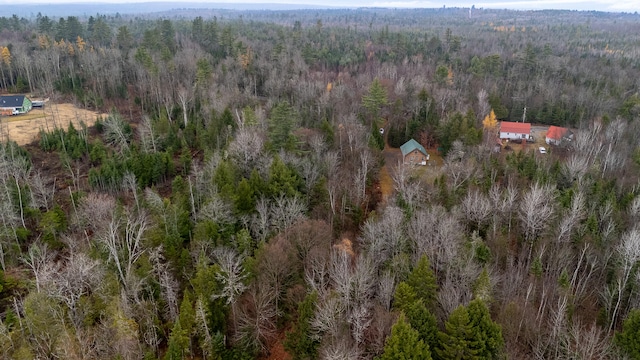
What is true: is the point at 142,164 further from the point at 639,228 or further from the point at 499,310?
the point at 639,228

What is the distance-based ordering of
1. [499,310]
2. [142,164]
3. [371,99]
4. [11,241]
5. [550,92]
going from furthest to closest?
[550,92]
[371,99]
[142,164]
[11,241]
[499,310]

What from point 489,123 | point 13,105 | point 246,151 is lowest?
point 489,123

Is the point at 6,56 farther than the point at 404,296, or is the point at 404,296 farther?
the point at 6,56

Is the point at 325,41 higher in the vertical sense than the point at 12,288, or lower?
higher

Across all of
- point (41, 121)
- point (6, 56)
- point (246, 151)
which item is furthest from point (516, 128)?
point (6, 56)

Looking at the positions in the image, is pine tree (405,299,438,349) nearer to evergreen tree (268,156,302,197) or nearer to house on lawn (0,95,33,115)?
evergreen tree (268,156,302,197)

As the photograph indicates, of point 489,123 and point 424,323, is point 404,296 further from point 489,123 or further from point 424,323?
point 489,123

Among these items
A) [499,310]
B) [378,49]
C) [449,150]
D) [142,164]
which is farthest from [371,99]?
[378,49]
